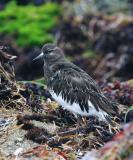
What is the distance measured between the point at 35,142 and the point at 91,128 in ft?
2.12

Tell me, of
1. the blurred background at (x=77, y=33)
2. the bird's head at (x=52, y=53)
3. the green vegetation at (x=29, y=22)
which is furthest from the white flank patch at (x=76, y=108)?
the green vegetation at (x=29, y=22)

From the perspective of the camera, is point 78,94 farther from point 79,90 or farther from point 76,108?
point 76,108

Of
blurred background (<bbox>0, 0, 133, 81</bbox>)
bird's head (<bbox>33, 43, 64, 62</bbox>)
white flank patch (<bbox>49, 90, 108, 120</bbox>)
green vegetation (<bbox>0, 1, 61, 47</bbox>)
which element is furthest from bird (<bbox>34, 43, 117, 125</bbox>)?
green vegetation (<bbox>0, 1, 61, 47</bbox>)

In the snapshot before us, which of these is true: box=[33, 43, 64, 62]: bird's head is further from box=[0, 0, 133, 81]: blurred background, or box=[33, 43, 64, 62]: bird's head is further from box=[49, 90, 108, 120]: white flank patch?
box=[0, 0, 133, 81]: blurred background

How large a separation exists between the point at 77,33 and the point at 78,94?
7.78 meters

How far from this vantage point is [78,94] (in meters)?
7.02

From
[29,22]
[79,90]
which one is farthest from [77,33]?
[79,90]

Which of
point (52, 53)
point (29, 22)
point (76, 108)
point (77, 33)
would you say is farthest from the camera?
point (29, 22)

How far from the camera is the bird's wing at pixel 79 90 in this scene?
6.90 metres

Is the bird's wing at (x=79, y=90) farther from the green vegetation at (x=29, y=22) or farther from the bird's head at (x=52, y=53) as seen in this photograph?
the green vegetation at (x=29, y=22)

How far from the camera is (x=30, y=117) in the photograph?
21.9 feet

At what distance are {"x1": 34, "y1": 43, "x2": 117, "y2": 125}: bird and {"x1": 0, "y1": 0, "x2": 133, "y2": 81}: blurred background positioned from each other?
5.66 meters

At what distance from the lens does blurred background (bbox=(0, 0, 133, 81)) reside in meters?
13.5

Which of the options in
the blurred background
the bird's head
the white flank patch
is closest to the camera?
the white flank patch
